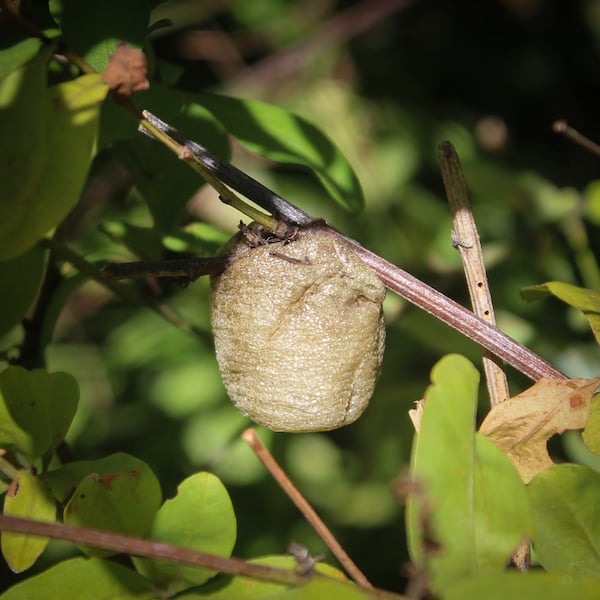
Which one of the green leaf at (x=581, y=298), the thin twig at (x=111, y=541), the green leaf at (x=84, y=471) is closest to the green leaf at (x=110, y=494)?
the green leaf at (x=84, y=471)

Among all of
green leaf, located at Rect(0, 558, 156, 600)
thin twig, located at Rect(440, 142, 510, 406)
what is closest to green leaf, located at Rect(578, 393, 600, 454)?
thin twig, located at Rect(440, 142, 510, 406)

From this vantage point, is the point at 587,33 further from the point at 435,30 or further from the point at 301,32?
the point at 301,32

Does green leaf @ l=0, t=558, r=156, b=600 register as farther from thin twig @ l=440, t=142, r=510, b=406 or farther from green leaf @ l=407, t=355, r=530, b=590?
thin twig @ l=440, t=142, r=510, b=406

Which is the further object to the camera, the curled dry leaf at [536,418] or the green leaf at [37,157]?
the curled dry leaf at [536,418]

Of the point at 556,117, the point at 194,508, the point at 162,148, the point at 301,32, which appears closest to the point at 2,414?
the point at 194,508

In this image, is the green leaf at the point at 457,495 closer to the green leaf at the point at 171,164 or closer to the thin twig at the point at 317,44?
the green leaf at the point at 171,164

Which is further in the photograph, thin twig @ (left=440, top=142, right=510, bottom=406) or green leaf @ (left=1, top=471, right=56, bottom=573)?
thin twig @ (left=440, top=142, right=510, bottom=406)

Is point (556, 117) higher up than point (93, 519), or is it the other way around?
point (93, 519)
